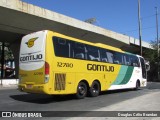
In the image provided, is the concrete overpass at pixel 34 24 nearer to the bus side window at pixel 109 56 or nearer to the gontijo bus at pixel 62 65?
the bus side window at pixel 109 56

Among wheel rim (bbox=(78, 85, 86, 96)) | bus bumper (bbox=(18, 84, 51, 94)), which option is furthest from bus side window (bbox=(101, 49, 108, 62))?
bus bumper (bbox=(18, 84, 51, 94))

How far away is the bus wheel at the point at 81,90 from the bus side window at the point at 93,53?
1.55 metres

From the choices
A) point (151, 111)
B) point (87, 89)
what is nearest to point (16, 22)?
point (87, 89)

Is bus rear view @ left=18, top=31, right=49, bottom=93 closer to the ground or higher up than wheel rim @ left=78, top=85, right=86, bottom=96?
higher up

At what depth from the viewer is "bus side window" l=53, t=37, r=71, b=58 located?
46.2 feet

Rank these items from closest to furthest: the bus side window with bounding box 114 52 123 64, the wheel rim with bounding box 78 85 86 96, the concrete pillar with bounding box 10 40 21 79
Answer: the wheel rim with bounding box 78 85 86 96
the bus side window with bounding box 114 52 123 64
the concrete pillar with bounding box 10 40 21 79

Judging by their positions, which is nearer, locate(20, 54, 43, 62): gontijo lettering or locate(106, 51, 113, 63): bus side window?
locate(20, 54, 43, 62): gontijo lettering

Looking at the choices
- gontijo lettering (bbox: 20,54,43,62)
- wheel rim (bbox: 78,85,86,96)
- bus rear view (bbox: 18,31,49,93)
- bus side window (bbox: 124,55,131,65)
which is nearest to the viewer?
bus rear view (bbox: 18,31,49,93)

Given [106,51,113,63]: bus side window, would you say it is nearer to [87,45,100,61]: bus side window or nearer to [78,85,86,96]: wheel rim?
[87,45,100,61]: bus side window

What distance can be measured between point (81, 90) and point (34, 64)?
307 centimetres

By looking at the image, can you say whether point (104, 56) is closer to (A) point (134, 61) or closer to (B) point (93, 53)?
(B) point (93, 53)

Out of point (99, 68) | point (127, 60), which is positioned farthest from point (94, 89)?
point (127, 60)

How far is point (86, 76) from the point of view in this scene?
1633cm

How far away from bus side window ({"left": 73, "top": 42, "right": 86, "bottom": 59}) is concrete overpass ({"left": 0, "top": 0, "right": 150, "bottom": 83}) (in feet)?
32.7
